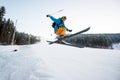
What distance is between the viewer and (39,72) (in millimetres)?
6637

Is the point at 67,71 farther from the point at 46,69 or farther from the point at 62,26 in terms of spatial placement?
the point at 62,26

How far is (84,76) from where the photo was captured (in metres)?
6.31

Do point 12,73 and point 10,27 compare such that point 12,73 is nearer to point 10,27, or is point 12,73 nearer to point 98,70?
point 98,70

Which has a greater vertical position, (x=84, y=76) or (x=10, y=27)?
(x=10, y=27)

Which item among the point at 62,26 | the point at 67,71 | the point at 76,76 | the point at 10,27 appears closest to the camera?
the point at 76,76

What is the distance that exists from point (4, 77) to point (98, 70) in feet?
16.5

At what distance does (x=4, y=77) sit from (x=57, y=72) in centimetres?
289

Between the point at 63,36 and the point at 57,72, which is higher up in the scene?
the point at 63,36

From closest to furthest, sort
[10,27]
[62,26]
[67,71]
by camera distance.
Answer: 1. [67,71]
2. [62,26]
3. [10,27]

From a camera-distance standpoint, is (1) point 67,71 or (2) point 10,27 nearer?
(1) point 67,71

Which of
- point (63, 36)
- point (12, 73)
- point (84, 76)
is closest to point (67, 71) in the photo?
point (84, 76)

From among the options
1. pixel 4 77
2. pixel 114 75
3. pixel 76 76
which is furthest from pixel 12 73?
pixel 114 75

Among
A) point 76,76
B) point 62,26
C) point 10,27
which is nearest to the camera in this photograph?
point 76,76

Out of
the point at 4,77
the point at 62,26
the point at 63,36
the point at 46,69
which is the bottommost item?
the point at 4,77
